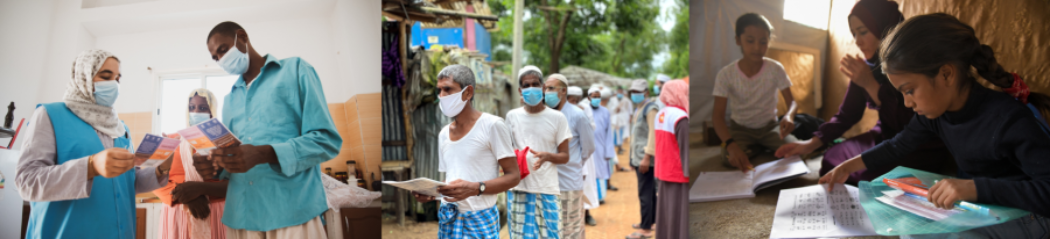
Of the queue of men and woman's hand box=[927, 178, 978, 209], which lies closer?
woman's hand box=[927, 178, 978, 209]

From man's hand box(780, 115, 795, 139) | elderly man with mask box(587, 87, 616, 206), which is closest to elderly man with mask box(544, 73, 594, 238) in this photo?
man's hand box(780, 115, 795, 139)

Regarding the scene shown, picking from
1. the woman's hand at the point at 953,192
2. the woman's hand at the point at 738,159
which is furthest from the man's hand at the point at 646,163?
the woman's hand at the point at 953,192

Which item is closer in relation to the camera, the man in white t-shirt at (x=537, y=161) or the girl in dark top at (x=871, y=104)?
the girl in dark top at (x=871, y=104)

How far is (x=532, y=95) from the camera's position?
12.0 ft

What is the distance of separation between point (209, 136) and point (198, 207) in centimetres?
42

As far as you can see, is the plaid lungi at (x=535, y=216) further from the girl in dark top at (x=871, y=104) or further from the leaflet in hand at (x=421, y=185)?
the girl in dark top at (x=871, y=104)

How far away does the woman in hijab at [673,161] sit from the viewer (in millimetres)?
4129

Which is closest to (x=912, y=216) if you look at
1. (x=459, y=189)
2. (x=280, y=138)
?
(x=459, y=189)

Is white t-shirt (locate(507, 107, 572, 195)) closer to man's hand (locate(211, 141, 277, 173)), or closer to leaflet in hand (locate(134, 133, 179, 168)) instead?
man's hand (locate(211, 141, 277, 173))

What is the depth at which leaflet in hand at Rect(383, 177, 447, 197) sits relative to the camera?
7.41 ft

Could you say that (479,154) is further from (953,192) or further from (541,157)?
(953,192)

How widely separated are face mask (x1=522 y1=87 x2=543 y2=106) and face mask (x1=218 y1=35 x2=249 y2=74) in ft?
6.04

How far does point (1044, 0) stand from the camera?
2.28 meters

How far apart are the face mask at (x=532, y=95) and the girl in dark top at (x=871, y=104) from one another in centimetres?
173
